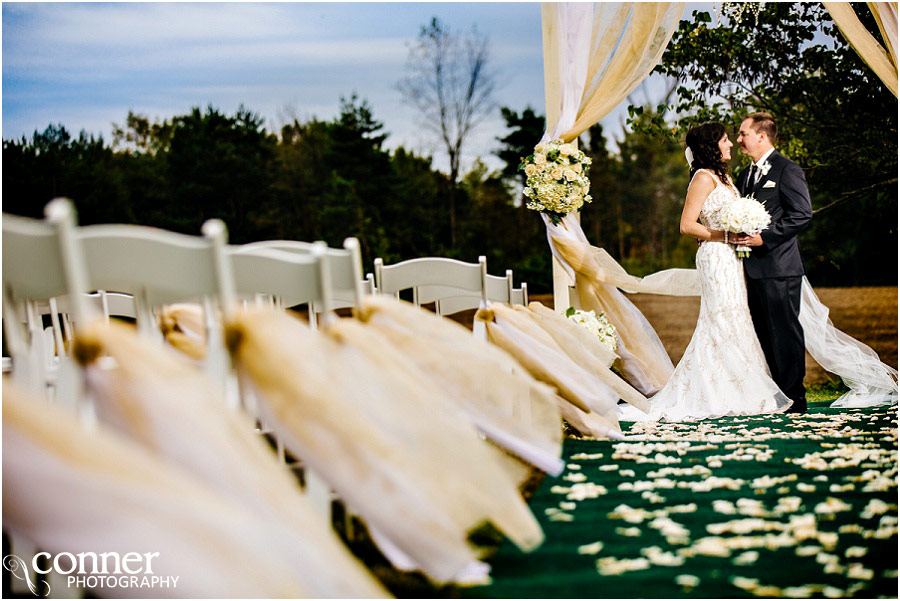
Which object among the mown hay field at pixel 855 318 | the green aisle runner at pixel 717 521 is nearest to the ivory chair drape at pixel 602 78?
the green aisle runner at pixel 717 521

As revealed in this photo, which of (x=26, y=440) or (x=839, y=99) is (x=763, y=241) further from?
(x=26, y=440)

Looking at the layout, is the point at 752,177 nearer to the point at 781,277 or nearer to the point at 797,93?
the point at 781,277

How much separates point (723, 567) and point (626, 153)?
21.2ft

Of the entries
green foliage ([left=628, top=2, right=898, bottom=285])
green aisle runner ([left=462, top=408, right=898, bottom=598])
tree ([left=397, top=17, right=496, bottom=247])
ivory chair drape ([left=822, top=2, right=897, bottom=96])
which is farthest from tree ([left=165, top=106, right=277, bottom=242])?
green aisle runner ([left=462, top=408, right=898, bottom=598])

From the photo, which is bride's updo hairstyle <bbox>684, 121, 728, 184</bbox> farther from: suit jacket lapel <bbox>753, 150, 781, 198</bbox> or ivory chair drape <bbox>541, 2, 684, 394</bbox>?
ivory chair drape <bbox>541, 2, 684, 394</bbox>

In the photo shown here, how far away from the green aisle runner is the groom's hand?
4.05 ft

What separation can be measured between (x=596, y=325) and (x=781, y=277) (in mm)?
1081

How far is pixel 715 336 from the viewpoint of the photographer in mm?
4301

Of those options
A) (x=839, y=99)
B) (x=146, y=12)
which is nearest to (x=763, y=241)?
(x=839, y=99)

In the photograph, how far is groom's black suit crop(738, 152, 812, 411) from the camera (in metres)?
4.23

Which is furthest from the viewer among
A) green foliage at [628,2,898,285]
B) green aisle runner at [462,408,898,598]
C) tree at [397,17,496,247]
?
tree at [397,17,496,247]

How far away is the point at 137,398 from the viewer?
149 cm

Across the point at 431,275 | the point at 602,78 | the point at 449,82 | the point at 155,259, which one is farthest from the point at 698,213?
the point at 449,82

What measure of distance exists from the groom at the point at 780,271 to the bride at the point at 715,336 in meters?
0.09
